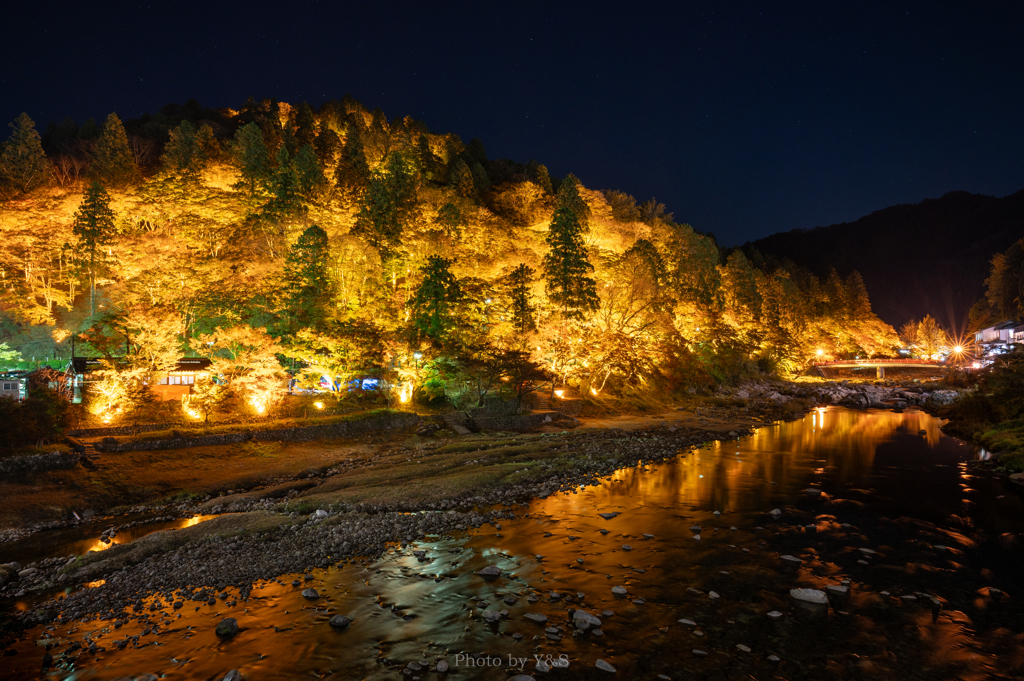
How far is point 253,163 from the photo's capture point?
43531 millimetres

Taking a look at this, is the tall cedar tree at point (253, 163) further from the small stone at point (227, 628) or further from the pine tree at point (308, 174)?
the small stone at point (227, 628)

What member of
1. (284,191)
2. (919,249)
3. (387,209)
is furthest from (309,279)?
(919,249)

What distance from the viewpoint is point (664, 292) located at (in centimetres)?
4375

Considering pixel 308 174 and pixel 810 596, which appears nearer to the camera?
pixel 810 596

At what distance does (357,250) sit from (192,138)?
98.8ft

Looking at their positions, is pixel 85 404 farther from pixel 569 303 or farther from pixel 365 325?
pixel 569 303

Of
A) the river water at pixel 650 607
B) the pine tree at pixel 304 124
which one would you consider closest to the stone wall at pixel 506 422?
the river water at pixel 650 607

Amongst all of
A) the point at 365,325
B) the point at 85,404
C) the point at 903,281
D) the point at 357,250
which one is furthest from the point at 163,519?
the point at 903,281

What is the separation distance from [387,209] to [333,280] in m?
10.8

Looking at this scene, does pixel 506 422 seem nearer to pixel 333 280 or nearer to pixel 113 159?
pixel 333 280

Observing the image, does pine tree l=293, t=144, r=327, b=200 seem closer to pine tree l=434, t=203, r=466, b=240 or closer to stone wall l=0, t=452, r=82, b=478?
pine tree l=434, t=203, r=466, b=240

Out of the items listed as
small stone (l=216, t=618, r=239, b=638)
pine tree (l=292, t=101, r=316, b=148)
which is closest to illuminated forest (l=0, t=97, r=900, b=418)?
pine tree (l=292, t=101, r=316, b=148)

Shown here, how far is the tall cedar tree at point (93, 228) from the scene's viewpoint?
107 ft

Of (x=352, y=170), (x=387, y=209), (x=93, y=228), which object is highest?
(x=352, y=170)
